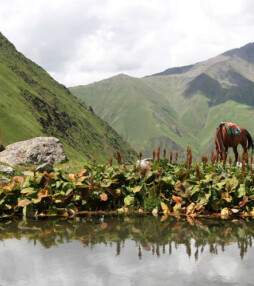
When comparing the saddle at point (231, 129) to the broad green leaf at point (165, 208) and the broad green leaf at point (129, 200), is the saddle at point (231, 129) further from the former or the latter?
the broad green leaf at point (129, 200)

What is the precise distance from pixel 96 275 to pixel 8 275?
149 cm

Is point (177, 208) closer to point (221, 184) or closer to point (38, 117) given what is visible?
point (221, 184)

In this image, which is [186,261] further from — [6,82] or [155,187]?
[6,82]

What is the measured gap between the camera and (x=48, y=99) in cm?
18250

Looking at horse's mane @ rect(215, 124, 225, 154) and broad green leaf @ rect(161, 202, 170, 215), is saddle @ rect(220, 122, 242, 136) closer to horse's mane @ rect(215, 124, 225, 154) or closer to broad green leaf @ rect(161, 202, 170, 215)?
horse's mane @ rect(215, 124, 225, 154)

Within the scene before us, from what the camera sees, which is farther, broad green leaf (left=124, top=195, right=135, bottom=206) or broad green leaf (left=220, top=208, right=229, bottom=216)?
broad green leaf (left=124, top=195, right=135, bottom=206)

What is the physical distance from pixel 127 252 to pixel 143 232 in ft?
5.68

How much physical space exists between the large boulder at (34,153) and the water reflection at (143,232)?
1995cm

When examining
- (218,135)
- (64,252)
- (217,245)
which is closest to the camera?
(64,252)

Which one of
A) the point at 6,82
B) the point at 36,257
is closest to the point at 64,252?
the point at 36,257

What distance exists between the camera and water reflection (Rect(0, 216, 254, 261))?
7.53 metres

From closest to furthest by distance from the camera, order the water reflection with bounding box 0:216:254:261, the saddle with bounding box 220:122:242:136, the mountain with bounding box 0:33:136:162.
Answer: the water reflection with bounding box 0:216:254:261 → the saddle with bounding box 220:122:242:136 → the mountain with bounding box 0:33:136:162

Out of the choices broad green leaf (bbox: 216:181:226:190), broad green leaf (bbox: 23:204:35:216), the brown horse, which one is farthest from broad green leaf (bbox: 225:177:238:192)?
the brown horse

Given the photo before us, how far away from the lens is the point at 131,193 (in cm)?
1219
